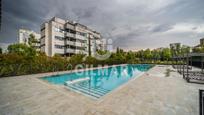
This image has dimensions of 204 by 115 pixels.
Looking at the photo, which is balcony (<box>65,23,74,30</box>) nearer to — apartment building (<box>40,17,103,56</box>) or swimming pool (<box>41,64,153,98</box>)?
apartment building (<box>40,17,103,56</box>)

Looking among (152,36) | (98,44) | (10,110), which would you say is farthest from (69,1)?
(98,44)

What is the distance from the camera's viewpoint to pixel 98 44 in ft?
149

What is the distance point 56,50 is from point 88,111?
2710 centimetres

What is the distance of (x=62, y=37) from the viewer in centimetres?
2955

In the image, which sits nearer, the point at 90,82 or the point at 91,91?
the point at 91,91

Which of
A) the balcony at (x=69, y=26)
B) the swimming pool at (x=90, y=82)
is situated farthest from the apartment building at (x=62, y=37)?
the swimming pool at (x=90, y=82)

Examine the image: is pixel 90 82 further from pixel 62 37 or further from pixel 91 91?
pixel 62 37

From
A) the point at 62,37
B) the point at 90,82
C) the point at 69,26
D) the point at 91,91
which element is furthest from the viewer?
the point at 69,26

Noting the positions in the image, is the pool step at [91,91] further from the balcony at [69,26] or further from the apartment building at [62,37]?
the balcony at [69,26]

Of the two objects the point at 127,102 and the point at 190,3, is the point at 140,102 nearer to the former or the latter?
the point at 127,102

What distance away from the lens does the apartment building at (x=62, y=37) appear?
27.3m

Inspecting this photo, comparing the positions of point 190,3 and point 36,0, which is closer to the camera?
point 36,0

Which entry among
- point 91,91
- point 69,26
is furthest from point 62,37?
point 91,91

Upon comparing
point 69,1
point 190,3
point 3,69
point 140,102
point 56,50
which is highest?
point 69,1
